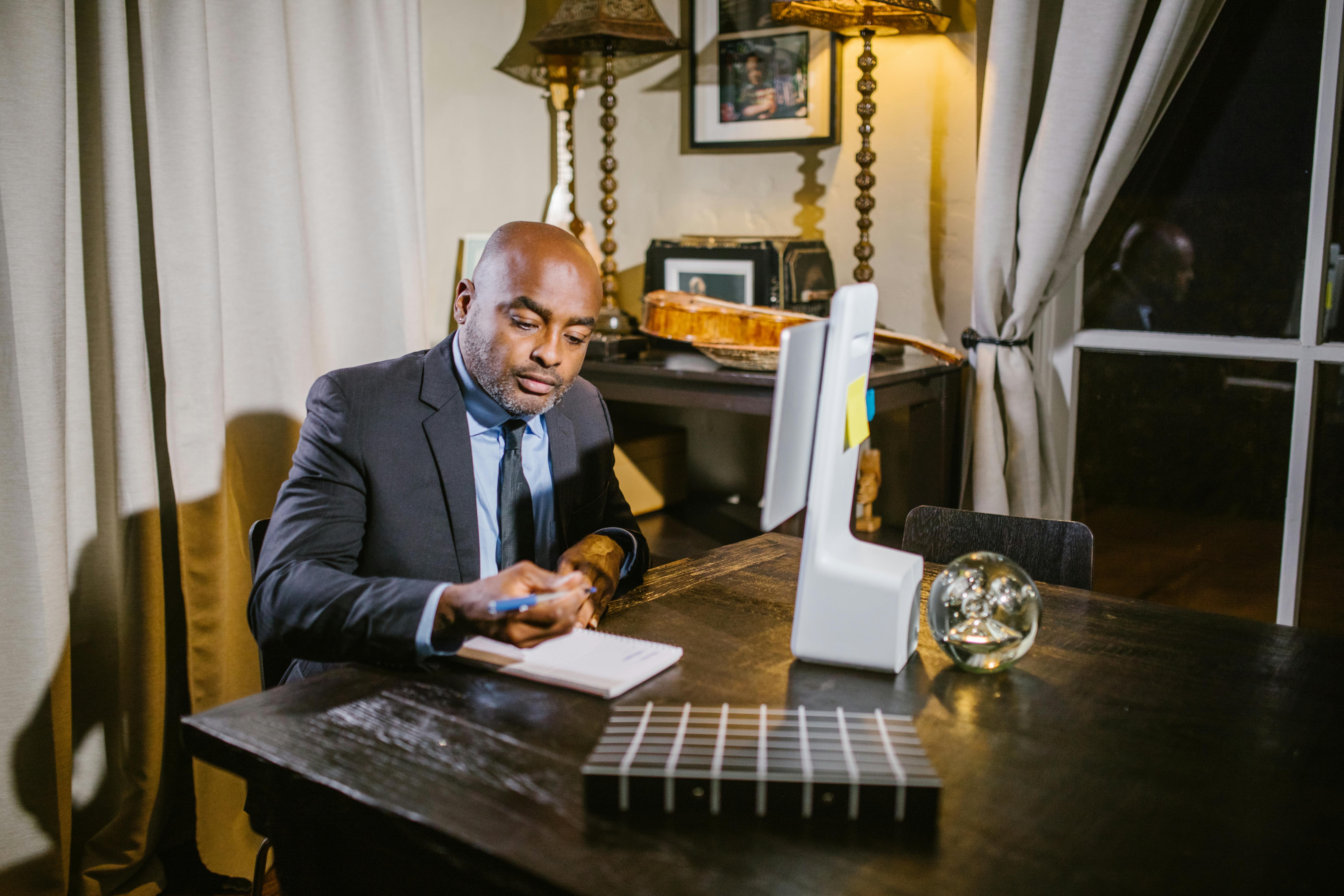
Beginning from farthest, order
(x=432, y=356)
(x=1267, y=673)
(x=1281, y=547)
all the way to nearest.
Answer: (x=1281, y=547) → (x=432, y=356) → (x=1267, y=673)

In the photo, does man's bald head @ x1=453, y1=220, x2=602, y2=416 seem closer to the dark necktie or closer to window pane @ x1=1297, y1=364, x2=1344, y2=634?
the dark necktie

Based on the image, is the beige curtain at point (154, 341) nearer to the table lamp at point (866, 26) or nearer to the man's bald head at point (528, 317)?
the man's bald head at point (528, 317)

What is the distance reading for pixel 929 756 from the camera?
1023 millimetres

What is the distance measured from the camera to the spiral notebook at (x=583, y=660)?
1.17 m

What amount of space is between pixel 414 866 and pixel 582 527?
84 cm

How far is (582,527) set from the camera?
178cm

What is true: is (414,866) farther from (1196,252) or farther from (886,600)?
(1196,252)

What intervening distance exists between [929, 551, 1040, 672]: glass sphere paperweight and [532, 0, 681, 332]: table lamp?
1577 mm

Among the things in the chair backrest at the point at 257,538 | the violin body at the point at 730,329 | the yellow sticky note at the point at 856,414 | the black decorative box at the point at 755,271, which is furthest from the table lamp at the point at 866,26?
the chair backrest at the point at 257,538

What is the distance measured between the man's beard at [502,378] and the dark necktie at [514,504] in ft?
0.14

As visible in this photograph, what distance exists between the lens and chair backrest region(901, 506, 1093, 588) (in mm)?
1720

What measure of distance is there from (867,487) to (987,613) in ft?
4.62

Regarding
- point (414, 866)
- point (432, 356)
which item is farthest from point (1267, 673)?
point (432, 356)

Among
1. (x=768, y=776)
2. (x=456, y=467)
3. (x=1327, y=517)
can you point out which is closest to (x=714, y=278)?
(x=456, y=467)
